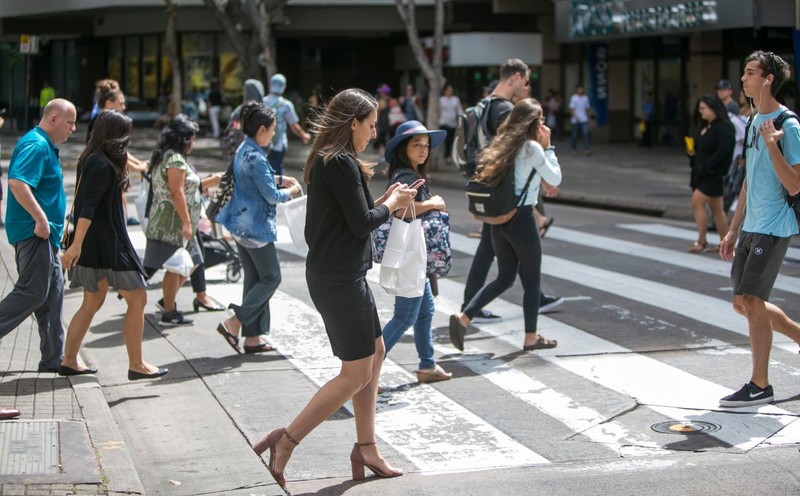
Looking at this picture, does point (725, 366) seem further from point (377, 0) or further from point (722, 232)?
point (377, 0)

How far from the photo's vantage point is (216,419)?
6840 millimetres

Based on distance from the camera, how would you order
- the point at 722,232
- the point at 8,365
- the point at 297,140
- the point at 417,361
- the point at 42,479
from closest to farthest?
the point at 42,479 < the point at 8,365 < the point at 417,361 < the point at 722,232 < the point at 297,140

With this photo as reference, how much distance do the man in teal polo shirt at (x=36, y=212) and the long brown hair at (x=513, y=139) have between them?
9.64ft

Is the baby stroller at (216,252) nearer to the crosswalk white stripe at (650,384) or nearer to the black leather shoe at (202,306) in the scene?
the black leather shoe at (202,306)

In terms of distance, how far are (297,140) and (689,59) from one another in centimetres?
1335

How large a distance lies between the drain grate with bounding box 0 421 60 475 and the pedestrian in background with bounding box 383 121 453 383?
82.6 inches

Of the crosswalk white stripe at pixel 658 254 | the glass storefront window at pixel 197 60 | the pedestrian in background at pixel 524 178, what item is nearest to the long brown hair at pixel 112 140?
the pedestrian in background at pixel 524 178

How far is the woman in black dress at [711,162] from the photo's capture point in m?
13.1

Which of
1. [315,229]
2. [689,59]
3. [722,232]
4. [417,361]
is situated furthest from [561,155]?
[315,229]

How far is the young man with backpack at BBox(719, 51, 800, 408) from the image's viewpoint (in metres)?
6.82

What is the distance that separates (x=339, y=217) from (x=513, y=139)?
3262 millimetres

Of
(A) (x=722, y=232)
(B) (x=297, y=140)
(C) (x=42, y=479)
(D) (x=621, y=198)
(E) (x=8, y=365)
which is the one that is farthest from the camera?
(B) (x=297, y=140)

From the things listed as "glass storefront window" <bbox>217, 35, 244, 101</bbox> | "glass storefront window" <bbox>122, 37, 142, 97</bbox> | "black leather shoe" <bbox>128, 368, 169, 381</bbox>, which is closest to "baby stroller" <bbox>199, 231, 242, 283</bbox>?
"black leather shoe" <bbox>128, 368, 169, 381</bbox>

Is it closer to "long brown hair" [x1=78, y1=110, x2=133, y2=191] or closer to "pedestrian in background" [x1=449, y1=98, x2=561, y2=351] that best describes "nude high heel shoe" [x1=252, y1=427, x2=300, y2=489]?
"long brown hair" [x1=78, y1=110, x2=133, y2=191]
